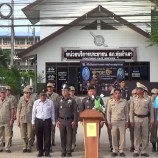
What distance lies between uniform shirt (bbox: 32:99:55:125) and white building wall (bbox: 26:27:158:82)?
23.2 m

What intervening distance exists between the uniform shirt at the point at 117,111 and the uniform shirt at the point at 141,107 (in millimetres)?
173

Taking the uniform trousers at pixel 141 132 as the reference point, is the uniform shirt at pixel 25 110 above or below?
above

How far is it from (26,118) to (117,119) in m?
2.57

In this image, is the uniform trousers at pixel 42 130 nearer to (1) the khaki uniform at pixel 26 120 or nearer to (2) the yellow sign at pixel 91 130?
(1) the khaki uniform at pixel 26 120

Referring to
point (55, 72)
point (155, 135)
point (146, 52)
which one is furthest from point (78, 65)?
point (155, 135)

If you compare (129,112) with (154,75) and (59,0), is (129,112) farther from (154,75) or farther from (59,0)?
→ (59,0)

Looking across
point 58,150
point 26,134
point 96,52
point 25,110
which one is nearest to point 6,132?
point 26,134

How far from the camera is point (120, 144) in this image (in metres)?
13.1

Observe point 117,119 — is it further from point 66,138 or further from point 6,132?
point 6,132

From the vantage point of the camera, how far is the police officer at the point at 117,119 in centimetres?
1308

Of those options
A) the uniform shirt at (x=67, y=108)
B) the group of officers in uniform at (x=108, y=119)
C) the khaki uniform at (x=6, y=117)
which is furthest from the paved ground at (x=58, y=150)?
the uniform shirt at (x=67, y=108)

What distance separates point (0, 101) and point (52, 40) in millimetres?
22379

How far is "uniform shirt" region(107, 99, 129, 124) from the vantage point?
43.0 feet

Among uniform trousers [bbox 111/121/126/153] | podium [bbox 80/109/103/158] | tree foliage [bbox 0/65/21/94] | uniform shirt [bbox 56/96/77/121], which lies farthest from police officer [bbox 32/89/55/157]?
tree foliage [bbox 0/65/21/94]
